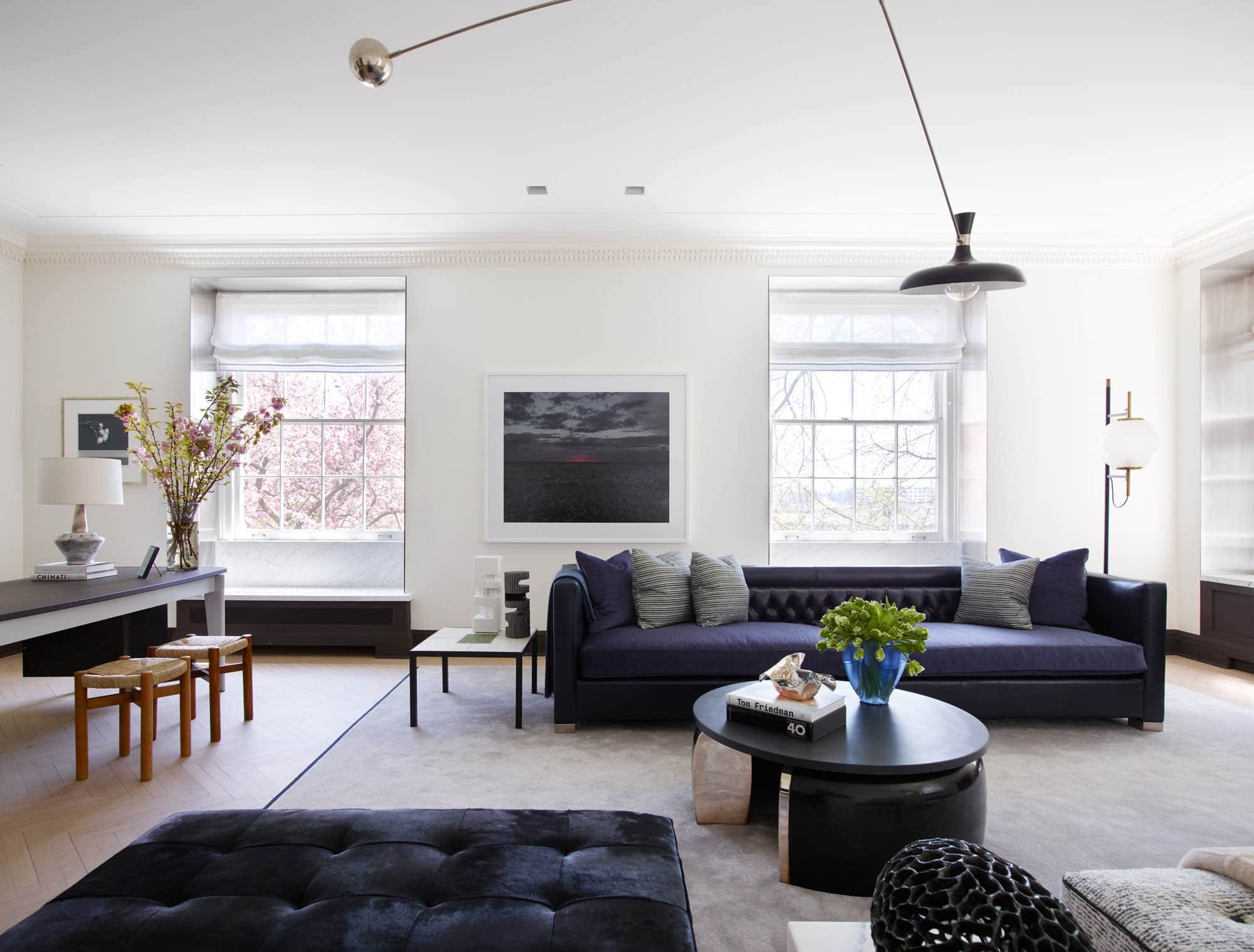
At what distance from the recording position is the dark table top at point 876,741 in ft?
7.27

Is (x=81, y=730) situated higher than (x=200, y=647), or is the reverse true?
(x=200, y=647)

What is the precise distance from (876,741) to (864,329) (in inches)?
161

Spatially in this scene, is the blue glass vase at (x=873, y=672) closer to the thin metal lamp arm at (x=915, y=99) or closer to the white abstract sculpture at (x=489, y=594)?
the thin metal lamp arm at (x=915, y=99)

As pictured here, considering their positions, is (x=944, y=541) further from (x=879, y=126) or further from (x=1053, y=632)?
(x=879, y=126)

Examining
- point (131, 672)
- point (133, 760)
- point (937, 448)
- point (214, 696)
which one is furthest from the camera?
point (937, 448)

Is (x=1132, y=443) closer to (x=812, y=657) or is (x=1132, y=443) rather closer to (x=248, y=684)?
(x=812, y=657)

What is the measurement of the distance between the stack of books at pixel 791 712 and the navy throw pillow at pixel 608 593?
135 cm

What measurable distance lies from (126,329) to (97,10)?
10.6 ft

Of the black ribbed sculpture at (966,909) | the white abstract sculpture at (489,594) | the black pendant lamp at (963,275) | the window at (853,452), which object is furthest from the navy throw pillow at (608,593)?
the black ribbed sculpture at (966,909)

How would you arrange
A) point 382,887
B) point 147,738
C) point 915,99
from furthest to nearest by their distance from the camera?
point 147,738
point 915,99
point 382,887

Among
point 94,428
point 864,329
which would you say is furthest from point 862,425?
point 94,428

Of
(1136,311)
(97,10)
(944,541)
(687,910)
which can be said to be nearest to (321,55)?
(97,10)

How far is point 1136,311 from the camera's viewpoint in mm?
5457

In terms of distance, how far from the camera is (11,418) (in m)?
5.34
